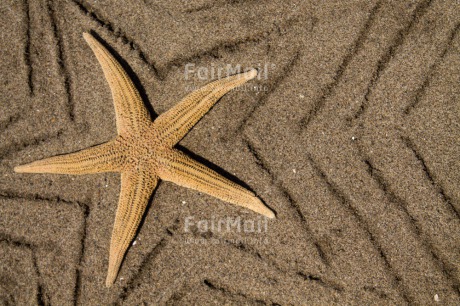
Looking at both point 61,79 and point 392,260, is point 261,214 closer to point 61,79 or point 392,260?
point 392,260

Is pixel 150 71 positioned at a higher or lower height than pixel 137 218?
higher

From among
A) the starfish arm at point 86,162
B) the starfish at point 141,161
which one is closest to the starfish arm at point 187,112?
the starfish at point 141,161

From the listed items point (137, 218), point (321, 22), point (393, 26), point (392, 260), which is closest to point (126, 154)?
point (137, 218)

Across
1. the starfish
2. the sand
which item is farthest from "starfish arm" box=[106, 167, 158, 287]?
the sand

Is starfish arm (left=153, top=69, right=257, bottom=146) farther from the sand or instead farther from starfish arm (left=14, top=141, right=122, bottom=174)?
starfish arm (left=14, top=141, right=122, bottom=174)

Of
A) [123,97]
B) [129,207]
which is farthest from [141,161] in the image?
[123,97]

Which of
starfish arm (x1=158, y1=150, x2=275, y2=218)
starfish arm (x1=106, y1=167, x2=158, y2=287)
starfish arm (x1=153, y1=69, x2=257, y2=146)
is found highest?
starfish arm (x1=153, y1=69, x2=257, y2=146)

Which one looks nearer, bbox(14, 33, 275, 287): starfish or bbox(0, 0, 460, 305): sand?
bbox(14, 33, 275, 287): starfish

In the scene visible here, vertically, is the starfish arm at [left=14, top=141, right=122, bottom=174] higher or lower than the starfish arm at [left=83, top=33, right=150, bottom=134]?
lower
